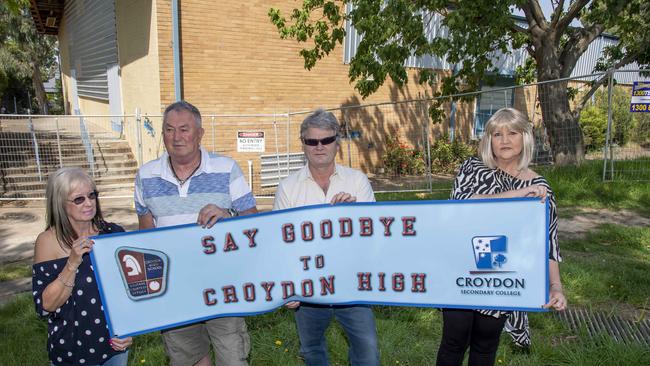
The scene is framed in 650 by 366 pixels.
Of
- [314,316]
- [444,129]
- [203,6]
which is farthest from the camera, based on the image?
[444,129]

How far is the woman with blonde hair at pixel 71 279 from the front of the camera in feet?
7.06

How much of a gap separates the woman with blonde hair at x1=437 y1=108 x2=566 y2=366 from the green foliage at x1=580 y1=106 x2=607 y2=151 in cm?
2005

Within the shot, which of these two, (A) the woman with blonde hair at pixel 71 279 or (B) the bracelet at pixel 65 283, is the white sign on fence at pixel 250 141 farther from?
(B) the bracelet at pixel 65 283

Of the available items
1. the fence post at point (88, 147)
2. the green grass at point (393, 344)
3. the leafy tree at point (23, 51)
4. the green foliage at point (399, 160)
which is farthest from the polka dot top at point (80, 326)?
the leafy tree at point (23, 51)

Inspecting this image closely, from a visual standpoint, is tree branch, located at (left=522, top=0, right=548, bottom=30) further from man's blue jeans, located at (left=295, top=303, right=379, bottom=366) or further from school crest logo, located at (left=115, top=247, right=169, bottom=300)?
school crest logo, located at (left=115, top=247, right=169, bottom=300)

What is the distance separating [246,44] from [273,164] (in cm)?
329

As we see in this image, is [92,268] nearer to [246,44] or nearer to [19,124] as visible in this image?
[246,44]

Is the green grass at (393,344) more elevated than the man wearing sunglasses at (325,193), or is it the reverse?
the man wearing sunglasses at (325,193)

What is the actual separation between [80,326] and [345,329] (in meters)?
1.47

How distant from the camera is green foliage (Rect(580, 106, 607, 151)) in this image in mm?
19453

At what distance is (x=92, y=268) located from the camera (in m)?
2.31

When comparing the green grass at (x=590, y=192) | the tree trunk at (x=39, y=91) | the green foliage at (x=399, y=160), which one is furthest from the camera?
the tree trunk at (x=39, y=91)

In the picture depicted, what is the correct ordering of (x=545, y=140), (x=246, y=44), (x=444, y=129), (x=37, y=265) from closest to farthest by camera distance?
(x=37, y=265) → (x=246, y=44) → (x=545, y=140) → (x=444, y=129)

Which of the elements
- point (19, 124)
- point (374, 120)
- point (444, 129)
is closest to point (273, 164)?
point (374, 120)
